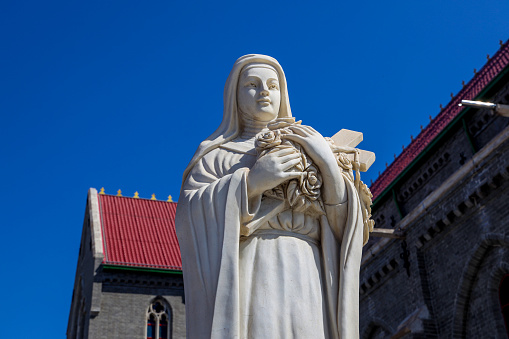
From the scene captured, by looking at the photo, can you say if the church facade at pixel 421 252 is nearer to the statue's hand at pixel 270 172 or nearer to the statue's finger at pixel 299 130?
the statue's finger at pixel 299 130

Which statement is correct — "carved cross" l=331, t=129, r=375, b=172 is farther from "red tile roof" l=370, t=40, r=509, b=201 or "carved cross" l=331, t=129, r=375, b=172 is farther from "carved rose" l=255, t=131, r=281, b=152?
"red tile roof" l=370, t=40, r=509, b=201

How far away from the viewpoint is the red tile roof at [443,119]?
1017 inches

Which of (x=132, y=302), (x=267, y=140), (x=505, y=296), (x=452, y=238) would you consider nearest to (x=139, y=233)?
(x=132, y=302)

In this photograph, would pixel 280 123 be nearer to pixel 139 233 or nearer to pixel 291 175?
pixel 291 175

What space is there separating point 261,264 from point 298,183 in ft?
1.80

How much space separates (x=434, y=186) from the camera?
26.4 m

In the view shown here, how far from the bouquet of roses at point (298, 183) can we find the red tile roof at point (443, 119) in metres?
21.6

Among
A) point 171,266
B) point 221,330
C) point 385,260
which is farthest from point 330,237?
point 171,266

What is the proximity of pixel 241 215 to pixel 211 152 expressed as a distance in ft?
2.12

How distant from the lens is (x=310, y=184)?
4.07 metres

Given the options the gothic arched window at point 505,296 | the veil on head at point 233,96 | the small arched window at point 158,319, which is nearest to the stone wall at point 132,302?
the small arched window at point 158,319

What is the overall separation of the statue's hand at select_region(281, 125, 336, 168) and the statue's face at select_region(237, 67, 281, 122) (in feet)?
1.22

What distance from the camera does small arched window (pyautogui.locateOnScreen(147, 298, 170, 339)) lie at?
111ft

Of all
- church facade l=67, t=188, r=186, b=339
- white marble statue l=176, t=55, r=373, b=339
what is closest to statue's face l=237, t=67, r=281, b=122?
white marble statue l=176, t=55, r=373, b=339
